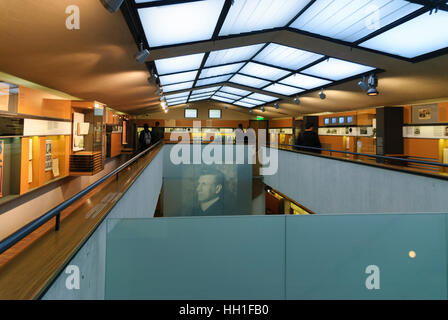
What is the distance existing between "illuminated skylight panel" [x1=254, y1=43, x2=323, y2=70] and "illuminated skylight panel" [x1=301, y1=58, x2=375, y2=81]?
1.03 ft

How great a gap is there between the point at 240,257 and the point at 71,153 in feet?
19.0

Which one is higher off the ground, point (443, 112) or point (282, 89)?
point (282, 89)

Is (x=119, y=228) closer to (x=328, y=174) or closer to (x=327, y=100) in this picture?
(x=328, y=174)

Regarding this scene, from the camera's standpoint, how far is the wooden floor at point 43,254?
1010 millimetres

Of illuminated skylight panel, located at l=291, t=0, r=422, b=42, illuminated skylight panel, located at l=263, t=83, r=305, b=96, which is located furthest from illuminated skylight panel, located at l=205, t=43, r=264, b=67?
illuminated skylight panel, located at l=263, t=83, r=305, b=96

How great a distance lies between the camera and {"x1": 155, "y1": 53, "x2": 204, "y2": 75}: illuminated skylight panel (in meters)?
6.62

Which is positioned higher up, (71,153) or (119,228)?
(71,153)

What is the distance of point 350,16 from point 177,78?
586cm

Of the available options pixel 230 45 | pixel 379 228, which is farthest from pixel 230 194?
pixel 379 228

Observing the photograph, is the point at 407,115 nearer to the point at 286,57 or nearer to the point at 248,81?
the point at 286,57

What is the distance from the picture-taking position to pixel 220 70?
930 centimetres

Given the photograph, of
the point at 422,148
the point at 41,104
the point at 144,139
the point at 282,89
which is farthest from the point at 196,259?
the point at 282,89

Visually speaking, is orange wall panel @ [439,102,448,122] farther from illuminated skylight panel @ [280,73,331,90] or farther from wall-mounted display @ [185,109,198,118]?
wall-mounted display @ [185,109,198,118]

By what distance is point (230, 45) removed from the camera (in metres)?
5.88
